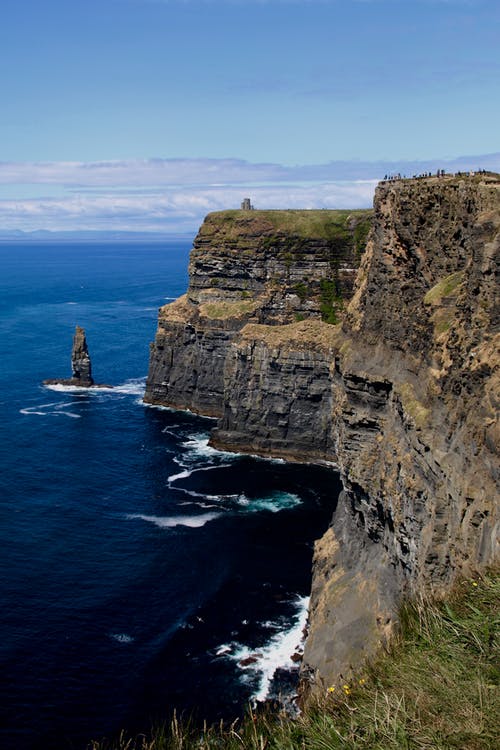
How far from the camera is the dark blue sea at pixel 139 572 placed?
172 ft

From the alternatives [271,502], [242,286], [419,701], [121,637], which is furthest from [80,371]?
[419,701]

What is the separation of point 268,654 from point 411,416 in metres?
25.0

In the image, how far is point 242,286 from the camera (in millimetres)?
130250

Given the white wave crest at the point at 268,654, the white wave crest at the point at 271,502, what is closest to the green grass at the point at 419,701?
the white wave crest at the point at 268,654

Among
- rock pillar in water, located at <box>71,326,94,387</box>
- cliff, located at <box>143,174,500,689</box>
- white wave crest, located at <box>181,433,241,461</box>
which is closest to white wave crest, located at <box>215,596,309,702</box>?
cliff, located at <box>143,174,500,689</box>

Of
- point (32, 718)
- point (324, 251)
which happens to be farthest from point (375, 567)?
point (324, 251)

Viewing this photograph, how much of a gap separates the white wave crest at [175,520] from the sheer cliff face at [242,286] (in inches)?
1762

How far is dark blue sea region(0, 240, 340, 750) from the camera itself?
172 feet

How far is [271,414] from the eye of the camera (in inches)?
4402

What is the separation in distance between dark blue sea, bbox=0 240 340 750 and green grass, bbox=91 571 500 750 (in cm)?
1419

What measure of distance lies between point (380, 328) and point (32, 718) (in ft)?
112

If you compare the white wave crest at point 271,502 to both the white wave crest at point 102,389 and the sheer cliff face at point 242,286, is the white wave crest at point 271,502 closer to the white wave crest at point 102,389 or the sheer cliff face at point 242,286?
the sheer cliff face at point 242,286

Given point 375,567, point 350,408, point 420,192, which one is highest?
point 420,192

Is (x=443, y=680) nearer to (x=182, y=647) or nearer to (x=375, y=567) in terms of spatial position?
(x=375, y=567)
